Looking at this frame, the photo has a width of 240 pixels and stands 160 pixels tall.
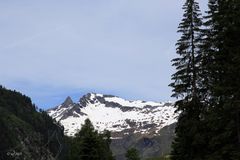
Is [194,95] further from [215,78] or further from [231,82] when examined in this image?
[231,82]

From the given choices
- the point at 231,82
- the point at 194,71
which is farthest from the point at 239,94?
the point at 194,71

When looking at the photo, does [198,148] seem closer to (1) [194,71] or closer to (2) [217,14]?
(1) [194,71]

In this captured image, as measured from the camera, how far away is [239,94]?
2975 centimetres

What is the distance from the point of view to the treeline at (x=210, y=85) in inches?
1213

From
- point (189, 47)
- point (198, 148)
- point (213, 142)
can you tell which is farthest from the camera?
point (189, 47)

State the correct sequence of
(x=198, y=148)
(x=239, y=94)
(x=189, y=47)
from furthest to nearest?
(x=189, y=47) → (x=198, y=148) → (x=239, y=94)

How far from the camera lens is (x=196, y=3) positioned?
130ft

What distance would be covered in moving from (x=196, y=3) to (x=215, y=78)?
8.23m

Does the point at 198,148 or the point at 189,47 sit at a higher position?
the point at 189,47

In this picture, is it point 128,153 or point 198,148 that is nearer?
point 198,148

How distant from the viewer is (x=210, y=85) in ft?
116

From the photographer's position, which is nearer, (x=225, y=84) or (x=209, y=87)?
(x=225, y=84)

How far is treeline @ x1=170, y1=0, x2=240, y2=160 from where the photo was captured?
30812 mm

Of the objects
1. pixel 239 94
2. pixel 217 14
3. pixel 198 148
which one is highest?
pixel 217 14
